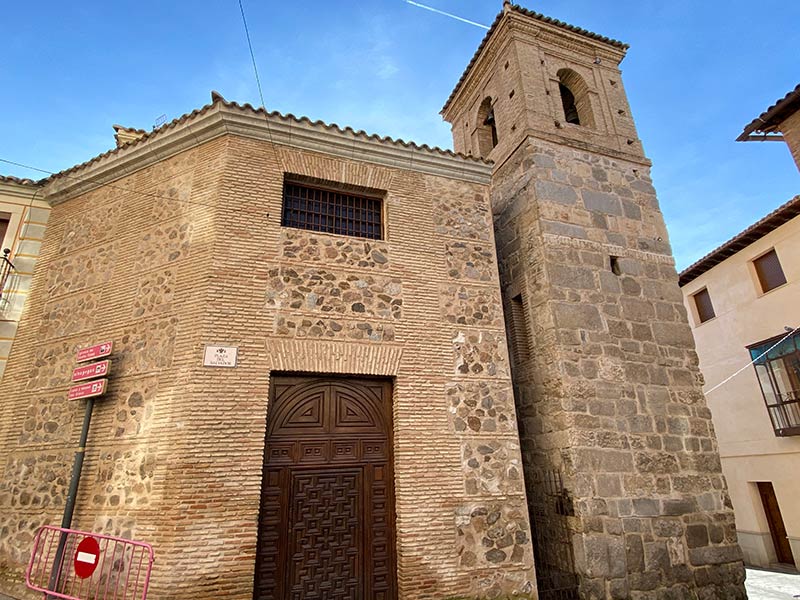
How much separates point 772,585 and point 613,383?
5777 millimetres

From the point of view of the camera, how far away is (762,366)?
11.8 m

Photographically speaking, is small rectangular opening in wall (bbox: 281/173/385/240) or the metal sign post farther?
small rectangular opening in wall (bbox: 281/173/385/240)

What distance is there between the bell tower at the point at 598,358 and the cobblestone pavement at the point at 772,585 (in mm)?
2220

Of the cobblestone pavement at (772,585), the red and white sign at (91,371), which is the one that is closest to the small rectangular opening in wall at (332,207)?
the red and white sign at (91,371)

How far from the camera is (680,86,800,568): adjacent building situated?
10.7 meters

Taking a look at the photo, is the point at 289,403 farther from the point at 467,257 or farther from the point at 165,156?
the point at 165,156

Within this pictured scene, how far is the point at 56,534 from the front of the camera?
4773 mm

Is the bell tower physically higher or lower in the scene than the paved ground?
higher

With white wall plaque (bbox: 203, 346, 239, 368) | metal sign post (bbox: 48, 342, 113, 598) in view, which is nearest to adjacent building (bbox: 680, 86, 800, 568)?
white wall plaque (bbox: 203, 346, 239, 368)

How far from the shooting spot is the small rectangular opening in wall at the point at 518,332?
23.4 feet

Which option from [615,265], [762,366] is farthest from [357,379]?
[762,366]

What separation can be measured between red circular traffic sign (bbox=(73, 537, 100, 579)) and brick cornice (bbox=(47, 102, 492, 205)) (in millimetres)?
4641

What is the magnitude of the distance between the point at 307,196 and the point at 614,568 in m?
5.99

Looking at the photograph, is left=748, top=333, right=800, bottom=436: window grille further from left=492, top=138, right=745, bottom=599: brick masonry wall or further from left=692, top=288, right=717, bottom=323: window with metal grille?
left=492, top=138, right=745, bottom=599: brick masonry wall
